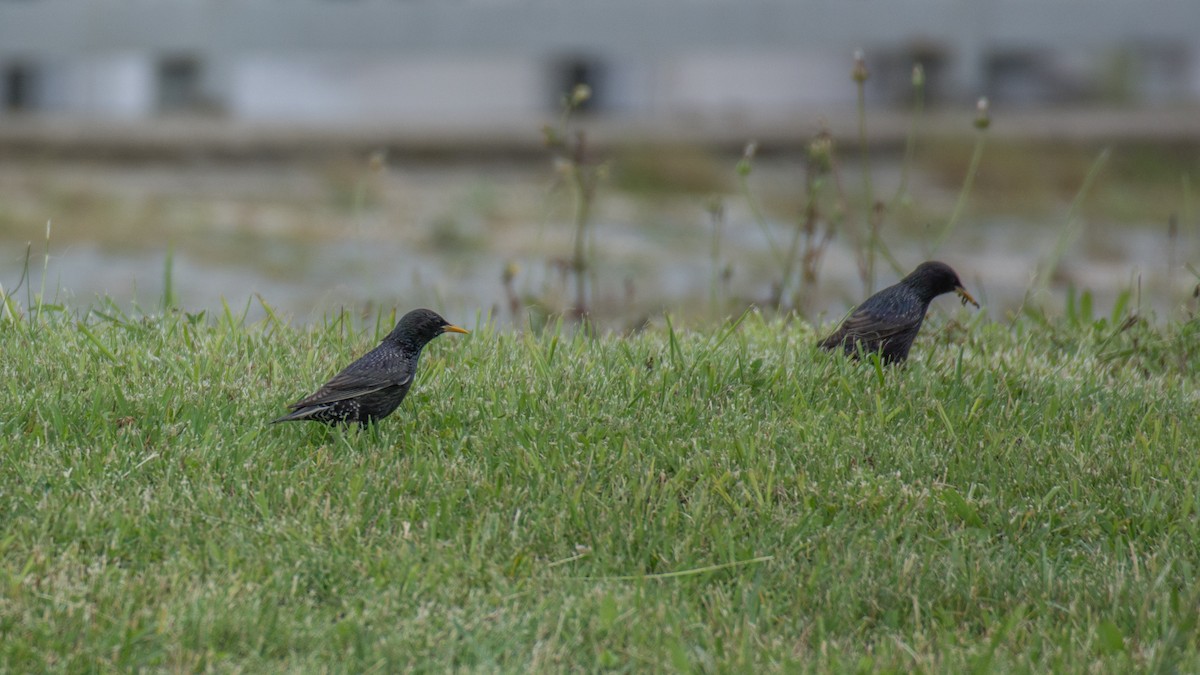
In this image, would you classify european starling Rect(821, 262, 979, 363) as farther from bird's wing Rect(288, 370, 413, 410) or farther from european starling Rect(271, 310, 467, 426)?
bird's wing Rect(288, 370, 413, 410)

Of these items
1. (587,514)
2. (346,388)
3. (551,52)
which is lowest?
(587,514)

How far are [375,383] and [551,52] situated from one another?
14.3 metres

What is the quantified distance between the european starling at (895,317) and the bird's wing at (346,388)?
68.6 inches

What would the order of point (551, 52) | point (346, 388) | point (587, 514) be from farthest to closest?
point (551, 52) → point (346, 388) → point (587, 514)

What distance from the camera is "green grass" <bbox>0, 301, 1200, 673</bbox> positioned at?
3354 mm

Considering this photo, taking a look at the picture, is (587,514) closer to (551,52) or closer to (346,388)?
(346,388)

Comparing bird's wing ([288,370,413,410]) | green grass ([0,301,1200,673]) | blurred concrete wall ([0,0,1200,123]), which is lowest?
green grass ([0,301,1200,673])

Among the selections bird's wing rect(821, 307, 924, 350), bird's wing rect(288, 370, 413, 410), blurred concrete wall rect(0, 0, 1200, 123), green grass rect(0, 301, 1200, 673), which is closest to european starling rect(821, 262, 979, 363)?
bird's wing rect(821, 307, 924, 350)

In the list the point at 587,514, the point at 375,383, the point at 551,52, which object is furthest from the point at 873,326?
the point at 551,52

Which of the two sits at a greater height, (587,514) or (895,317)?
(895,317)

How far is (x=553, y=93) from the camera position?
1869 centimetres

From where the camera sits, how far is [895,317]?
4.84 m

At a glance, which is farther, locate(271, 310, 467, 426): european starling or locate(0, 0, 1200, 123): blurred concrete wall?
locate(0, 0, 1200, 123): blurred concrete wall

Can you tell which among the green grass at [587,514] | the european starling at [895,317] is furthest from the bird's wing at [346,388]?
the european starling at [895,317]
